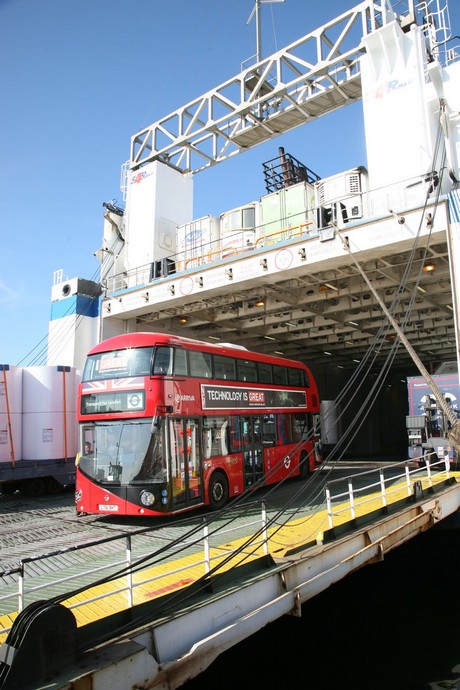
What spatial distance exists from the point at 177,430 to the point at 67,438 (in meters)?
6.58

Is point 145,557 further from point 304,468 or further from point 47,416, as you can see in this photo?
point 304,468

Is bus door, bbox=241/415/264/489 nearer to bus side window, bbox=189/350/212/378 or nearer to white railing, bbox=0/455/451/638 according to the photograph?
bus side window, bbox=189/350/212/378

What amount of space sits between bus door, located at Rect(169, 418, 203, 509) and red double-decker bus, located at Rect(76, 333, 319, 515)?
0.02m

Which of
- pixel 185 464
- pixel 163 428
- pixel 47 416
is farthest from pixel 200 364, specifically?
pixel 47 416

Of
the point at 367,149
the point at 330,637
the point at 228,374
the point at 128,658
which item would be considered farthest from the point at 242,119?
the point at 128,658

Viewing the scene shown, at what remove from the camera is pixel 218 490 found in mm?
11539

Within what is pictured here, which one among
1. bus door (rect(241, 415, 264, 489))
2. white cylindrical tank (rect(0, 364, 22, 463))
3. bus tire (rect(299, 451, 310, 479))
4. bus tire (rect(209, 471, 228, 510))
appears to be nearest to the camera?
bus tire (rect(209, 471, 228, 510))

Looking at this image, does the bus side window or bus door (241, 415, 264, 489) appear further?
bus door (241, 415, 264, 489)

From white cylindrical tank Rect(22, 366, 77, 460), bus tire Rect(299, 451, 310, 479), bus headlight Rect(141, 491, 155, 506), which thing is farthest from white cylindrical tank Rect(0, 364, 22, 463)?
bus tire Rect(299, 451, 310, 479)

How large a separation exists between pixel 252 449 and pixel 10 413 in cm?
742

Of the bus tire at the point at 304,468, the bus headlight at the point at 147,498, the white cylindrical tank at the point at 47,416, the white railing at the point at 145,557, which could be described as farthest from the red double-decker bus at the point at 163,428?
the white cylindrical tank at the point at 47,416

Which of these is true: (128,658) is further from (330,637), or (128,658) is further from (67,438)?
(67,438)

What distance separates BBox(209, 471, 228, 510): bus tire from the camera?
11235 mm

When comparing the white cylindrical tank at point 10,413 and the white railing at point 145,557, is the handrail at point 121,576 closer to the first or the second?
the white railing at point 145,557
